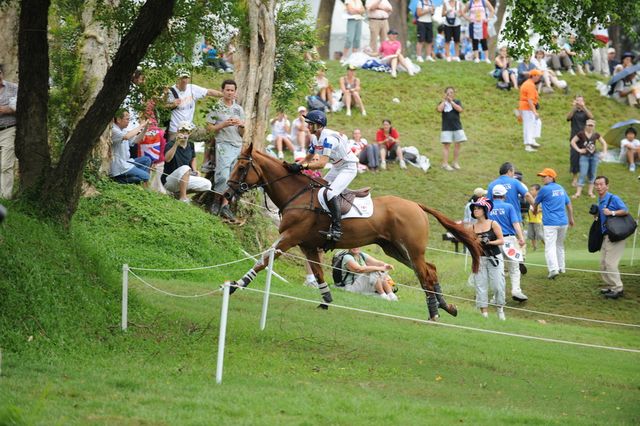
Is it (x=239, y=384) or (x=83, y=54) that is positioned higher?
(x=83, y=54)

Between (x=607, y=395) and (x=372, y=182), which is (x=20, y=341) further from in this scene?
(x=372, y=182)

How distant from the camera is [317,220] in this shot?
17469 mm

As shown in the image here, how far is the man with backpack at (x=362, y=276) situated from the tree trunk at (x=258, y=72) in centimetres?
342

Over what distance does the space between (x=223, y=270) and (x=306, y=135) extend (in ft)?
43.1

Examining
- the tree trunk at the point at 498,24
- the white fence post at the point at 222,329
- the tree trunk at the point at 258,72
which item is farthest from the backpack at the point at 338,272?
the tree trunk at the point at 498,24

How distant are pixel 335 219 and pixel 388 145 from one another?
54.1 feet

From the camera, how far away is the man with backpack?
833 inches

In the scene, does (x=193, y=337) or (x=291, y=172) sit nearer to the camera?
(x=193, y=337)

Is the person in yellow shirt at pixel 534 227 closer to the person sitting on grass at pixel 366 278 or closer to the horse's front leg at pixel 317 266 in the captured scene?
the person sitting on grass at pixel 366 278

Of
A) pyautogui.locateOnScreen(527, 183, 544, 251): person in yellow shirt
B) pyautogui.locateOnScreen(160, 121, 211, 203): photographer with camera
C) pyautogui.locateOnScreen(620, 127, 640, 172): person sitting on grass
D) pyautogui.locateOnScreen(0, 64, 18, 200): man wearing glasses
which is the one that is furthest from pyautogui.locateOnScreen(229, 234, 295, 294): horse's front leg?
pyautogui.locateOnScreen(620, 127, 640, 172): person sitting on grass

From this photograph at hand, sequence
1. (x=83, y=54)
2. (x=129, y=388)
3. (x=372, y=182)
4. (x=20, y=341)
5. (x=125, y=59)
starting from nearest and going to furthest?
1. (x=129, y=388)
2. (x=20, y=341)
3. (x=125, y=59)
4. (x=83, y=54)
5. (x=372, y=182)

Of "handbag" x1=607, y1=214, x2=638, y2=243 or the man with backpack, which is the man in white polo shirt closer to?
the man with backpack

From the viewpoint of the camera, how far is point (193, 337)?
14.4m

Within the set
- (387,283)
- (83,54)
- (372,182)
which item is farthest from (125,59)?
(372,182)
